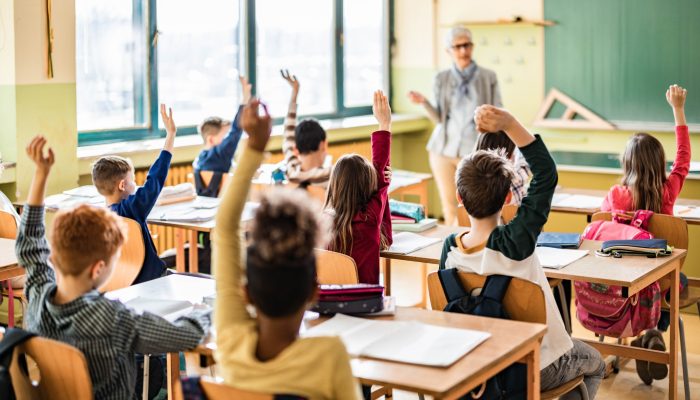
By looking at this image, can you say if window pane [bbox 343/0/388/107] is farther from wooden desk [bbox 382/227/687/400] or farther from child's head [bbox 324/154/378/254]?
child's head [bbox 324/154/378/254]

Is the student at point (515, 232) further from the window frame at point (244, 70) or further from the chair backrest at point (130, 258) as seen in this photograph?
the window frame at point (244, 70)

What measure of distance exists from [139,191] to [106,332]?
1608mm

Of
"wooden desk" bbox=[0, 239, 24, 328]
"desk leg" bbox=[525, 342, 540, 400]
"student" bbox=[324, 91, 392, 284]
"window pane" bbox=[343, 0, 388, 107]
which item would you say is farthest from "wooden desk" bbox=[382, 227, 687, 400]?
"window pane" bbox=[343, 0, 388, 107]

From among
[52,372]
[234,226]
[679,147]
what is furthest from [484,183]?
[679,147]

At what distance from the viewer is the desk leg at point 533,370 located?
97.4 inches

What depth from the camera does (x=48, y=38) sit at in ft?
17.3

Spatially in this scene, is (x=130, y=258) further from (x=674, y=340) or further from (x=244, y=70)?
(x=244, y=70)

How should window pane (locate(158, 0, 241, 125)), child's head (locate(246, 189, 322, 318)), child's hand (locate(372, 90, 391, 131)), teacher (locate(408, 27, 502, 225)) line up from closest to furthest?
child's head (locate(246, 189, 322, 318)) < child's hand (locate(372, 90, 391, 131)) < window pane (locate(158, 0, 241, 125)) < teacher (locate(408, 27, 502, 225))

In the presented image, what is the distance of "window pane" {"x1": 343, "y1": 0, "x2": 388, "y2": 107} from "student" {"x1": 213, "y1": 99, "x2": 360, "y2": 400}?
6.38 metres

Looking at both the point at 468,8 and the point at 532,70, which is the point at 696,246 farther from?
the point at 468,8

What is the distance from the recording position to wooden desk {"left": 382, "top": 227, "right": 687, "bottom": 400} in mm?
3271

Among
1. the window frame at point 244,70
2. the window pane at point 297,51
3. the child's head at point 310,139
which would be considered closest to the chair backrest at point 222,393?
the child's head at point 310,139

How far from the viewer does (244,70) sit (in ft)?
23.5

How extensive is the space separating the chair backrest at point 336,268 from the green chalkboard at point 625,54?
431 centimetres
